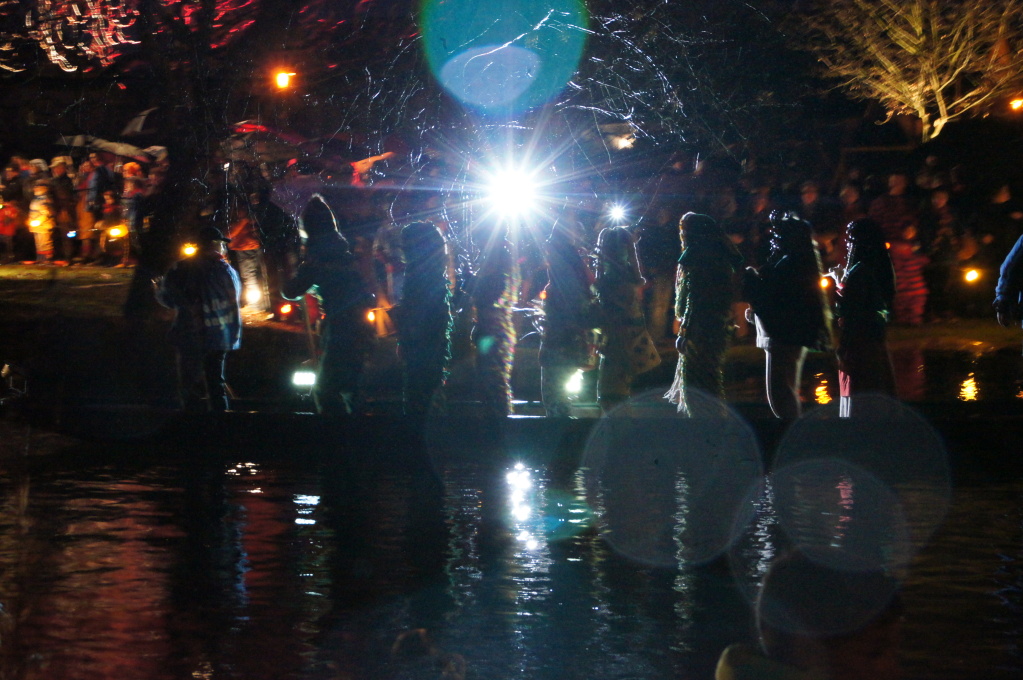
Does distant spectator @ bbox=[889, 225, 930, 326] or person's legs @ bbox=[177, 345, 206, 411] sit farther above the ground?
distant spectator @ bbox=[889, 225, 930, 326]

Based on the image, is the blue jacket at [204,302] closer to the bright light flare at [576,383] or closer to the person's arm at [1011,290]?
the bright light flare at [576,383]

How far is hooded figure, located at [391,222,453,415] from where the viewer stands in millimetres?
10414

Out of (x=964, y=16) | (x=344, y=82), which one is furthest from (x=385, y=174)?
(x=964, y=16)

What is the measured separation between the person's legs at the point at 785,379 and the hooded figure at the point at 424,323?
2.72 meters

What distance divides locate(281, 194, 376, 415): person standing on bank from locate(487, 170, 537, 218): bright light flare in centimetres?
763

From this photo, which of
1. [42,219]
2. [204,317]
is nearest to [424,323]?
[204,317]

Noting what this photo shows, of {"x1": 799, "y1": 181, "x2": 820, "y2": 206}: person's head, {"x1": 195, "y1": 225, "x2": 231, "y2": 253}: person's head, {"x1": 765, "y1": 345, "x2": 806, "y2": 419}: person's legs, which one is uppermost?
{"x1": 799, "y1": 181, "x2": 820, "y2": 206}: person's head

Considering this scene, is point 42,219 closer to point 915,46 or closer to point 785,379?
point 915,46

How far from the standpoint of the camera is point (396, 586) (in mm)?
5785

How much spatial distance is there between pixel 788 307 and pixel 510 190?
911 cm

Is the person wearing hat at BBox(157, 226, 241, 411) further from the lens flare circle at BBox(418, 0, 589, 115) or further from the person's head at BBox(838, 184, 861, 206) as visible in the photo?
Answer: the person's head at BBox(838, 184, 861, 206)

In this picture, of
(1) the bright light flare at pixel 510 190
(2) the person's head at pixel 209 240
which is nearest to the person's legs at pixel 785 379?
(2) the person's head at pixel 209 240

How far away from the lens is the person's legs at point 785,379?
10109 millimetres

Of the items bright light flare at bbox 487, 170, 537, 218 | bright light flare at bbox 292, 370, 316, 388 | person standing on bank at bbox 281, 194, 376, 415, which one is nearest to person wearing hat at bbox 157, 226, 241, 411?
person standing on bank at bbox 281, 194, 376, 415
